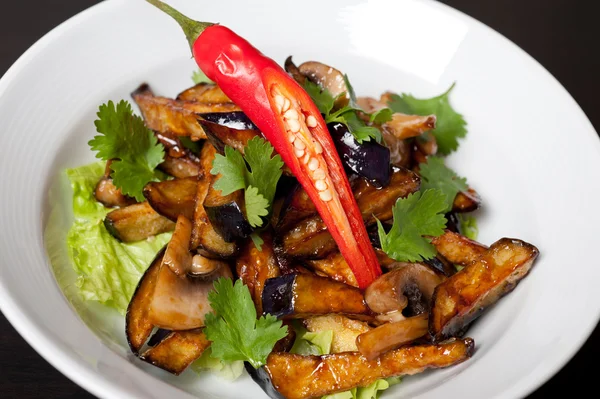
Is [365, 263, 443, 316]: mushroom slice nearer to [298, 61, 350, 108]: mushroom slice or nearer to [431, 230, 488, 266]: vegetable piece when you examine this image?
[431, 230, 488, 266]: vegetable piece

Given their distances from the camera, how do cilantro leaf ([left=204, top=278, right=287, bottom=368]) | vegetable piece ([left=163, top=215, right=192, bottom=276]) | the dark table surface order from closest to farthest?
cilantro leaf ([left=204, top=278, right=287, bottom=368]) → vegetable piece ([left=163, top=215, right=192, bottom=276]) → the dark table surface

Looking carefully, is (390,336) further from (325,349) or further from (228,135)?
(228,135)

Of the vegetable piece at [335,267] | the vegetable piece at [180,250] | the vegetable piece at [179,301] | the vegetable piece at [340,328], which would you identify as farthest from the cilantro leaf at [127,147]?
the vegetable piece at [340,328]

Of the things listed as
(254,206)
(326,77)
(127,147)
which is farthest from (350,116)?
(127,147)

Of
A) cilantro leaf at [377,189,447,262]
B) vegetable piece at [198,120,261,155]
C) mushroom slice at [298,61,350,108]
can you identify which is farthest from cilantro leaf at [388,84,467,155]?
vegetable piece at [198,120,261,155]

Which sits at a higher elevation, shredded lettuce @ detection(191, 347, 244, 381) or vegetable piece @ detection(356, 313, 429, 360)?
vegetable piece @ detection(356, 313, 429, 360)

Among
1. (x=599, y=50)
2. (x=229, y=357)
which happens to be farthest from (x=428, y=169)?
(x=599, y=50)

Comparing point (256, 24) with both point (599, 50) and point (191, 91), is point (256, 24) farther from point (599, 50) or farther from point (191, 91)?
point (599, 50)

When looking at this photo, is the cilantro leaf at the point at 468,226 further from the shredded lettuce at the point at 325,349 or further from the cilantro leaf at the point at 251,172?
the cilantro leaf at the point at 251,172
